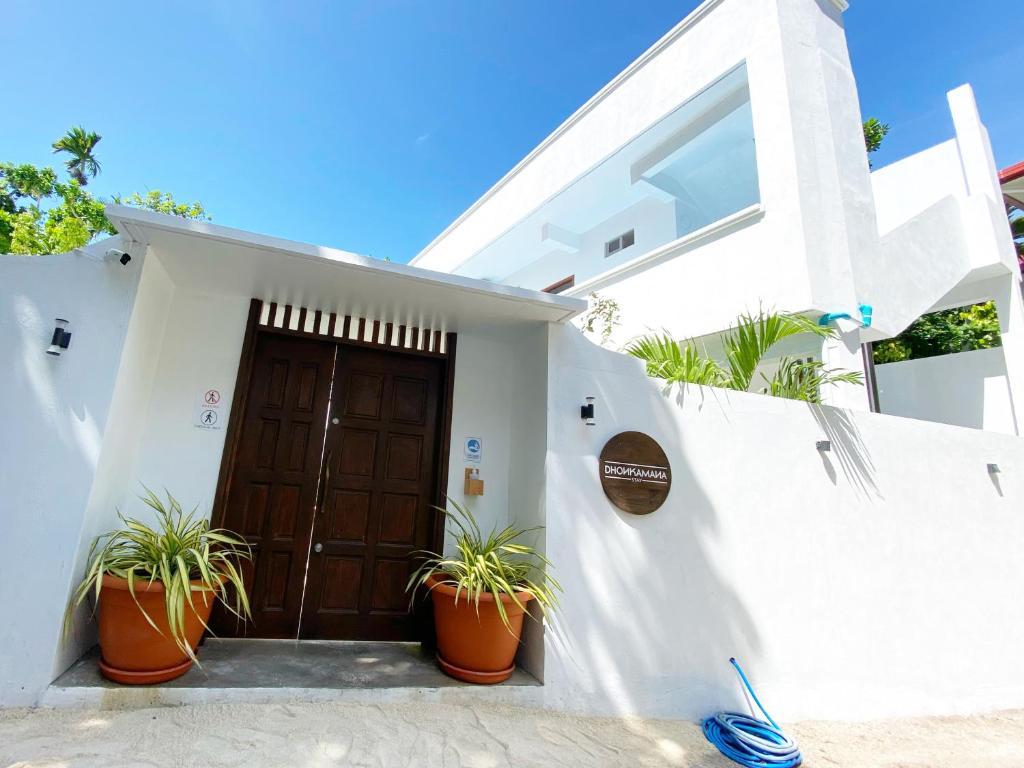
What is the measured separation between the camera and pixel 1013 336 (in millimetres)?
7410

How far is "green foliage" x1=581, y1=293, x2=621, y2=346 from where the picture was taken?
21.7 ft

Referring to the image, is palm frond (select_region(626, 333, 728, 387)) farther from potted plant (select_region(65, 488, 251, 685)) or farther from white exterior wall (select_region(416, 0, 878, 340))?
potted plant (select_region(65, 488, 251, 685))

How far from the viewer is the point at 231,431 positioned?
3533mm

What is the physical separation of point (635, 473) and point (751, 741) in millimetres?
1758

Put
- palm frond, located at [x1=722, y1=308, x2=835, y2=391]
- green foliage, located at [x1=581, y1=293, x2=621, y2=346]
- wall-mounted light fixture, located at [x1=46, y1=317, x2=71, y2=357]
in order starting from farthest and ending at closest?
green foliage, located at [x1=581, y1=293, x2=621, y2=346] < palm frond, located at [x1=722, y1=308, x2=835, y2=391] < wall-mounted light fixture, located at [x1=46, y1=317, x2=71, y2=357]

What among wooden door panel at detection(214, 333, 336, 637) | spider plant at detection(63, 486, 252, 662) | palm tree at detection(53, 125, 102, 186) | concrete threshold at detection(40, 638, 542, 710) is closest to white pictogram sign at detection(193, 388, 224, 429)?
wooden door panel at detection(214, 333, 336, 637)

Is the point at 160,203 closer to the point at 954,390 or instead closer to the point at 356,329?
the point at 356,329

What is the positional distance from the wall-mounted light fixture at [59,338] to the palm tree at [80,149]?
2282cm

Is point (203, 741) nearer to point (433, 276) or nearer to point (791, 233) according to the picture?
point (433, 276)

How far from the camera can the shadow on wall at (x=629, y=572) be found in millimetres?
3271

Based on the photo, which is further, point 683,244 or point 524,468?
point 683,244

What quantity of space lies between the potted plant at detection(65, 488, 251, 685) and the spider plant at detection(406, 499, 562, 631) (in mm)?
1227

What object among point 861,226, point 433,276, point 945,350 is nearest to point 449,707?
point 433,276

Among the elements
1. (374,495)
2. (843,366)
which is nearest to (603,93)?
(843,366)
